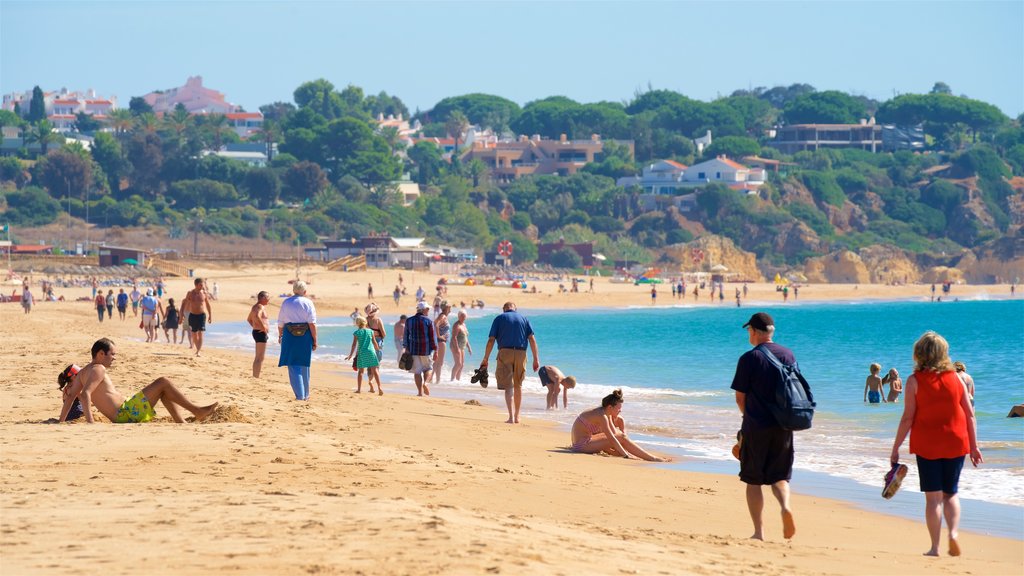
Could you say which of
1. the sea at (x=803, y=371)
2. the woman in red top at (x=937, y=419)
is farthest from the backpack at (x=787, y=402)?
the sea at (x=803, y=371)

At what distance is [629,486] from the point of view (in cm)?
923

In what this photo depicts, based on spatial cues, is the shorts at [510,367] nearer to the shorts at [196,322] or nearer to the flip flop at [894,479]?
the flip flop at [894,479]

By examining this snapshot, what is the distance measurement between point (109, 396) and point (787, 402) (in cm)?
526

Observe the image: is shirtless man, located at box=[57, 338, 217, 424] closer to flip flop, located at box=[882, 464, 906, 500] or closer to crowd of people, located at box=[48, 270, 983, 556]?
crowd of people, located at box=[48, 270, 983, 556]

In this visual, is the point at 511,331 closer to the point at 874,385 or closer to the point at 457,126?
the point at 874,385

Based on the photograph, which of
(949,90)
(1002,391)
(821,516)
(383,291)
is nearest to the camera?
(821,516)

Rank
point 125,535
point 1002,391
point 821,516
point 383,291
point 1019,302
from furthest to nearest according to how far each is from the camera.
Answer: point 1019,302 < point 383,291 < point 1002,391 < point 821,516 < point 125,535

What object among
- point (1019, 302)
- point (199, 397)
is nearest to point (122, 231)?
point (1019, 302)

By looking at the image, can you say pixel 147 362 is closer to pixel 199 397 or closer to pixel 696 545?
pixel 199 397

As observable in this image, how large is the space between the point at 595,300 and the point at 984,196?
67500 mm

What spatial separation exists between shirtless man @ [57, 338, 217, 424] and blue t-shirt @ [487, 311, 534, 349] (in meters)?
3.58

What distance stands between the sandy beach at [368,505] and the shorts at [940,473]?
1.30 ft

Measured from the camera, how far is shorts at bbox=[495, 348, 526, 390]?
12781 millimetres

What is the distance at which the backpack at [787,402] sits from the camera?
6812mm
